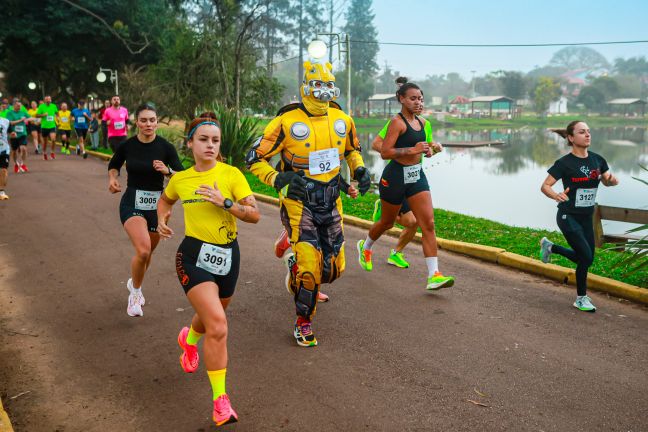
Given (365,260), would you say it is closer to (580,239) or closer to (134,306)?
(580,239)

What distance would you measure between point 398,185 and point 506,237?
3171 mm

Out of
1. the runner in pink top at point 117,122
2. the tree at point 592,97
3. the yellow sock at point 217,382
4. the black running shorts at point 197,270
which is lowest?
the yellow sock at point 217,382

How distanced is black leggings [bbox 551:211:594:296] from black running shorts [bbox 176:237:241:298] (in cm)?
366

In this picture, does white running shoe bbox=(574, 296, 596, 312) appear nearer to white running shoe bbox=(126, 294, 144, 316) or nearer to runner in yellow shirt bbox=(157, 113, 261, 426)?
runner in yellow shirt bbox=(157, 113, 261, 426)

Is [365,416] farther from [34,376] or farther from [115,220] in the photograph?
[115,220]

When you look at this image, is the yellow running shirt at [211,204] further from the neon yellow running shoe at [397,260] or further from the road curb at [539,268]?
the road curb at [539,268]

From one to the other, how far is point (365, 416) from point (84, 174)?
48.9ft

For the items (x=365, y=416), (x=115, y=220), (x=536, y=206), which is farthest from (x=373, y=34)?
(x=365, y=416)

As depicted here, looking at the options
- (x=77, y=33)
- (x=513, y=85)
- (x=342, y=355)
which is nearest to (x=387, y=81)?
(x=513, y=85)

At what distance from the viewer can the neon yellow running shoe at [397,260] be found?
793cm

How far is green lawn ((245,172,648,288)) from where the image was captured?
24.4 ft

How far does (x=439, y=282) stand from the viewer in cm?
662

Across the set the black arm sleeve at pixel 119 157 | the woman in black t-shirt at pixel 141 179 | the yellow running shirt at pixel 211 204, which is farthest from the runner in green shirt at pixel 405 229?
the yellow running shirt at pixel 211 204

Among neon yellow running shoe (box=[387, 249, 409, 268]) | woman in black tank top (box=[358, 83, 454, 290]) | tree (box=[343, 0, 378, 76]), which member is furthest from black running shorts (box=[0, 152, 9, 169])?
tree (box=[343, 0, 378, 76])
